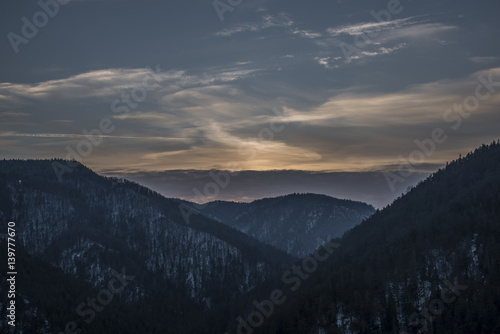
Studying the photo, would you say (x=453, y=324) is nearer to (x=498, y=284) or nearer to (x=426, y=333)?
(x=426, y=333)

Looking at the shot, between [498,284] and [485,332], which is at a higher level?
[498,284]

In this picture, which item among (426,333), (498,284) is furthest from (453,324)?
(498,284)

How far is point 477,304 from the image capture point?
627 ft

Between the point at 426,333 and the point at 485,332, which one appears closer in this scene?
the point at 485,332

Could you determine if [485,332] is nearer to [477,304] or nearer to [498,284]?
[477,304]

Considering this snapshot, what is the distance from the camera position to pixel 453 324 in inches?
7613

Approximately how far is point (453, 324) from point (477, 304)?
11.8 metres

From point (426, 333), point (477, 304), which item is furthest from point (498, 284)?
point (426, 333)

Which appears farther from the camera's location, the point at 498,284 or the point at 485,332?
the point at 498,284

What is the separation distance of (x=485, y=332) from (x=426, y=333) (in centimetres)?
2262

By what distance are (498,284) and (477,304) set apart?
1584 cm

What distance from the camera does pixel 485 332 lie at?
184 meters

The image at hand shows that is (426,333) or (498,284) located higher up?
(498,284)

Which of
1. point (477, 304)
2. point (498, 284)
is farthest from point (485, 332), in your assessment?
point (498, 284)
